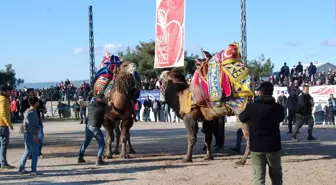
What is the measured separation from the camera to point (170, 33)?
2353 cm

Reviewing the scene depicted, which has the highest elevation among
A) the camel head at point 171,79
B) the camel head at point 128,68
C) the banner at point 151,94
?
the camel head at point 128,68

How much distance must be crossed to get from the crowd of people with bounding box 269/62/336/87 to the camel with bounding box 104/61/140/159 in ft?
59.0

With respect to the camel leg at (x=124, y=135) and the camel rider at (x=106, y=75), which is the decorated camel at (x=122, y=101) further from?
the camel rider at (x=106, y=75)

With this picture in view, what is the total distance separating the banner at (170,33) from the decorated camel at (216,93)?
1066 centimetres

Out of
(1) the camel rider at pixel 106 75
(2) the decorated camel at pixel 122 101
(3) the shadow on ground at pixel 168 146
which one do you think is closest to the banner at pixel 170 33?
(3) the shadow on ground at pixel 168 146

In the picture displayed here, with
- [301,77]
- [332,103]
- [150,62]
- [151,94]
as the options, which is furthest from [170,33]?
[150,62]

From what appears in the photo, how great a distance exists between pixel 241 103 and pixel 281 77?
21.2 meters

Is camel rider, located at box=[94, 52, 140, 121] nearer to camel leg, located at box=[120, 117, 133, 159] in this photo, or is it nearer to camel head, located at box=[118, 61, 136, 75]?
camel head, located at box=[118, 61, 136, 75]

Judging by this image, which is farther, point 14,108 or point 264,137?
point 14,108

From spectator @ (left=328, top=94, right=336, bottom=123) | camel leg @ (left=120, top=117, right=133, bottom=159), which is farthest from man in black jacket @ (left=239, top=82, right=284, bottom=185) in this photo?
spectator @ (left=328, top=94, right=336, bottom=123)

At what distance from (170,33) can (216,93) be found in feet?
A: 41.8

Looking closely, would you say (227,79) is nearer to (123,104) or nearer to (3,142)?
(123,104)

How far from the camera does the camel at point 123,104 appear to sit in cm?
1247

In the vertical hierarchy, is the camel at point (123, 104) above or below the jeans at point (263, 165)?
above
